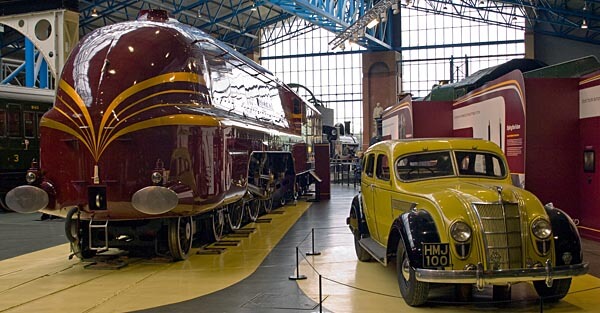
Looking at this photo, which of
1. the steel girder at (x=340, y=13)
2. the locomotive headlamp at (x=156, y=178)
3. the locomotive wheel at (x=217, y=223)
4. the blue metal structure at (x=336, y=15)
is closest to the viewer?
the locomotive headlamp at (x=156, y=178)

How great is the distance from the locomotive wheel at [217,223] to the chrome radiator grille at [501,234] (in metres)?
6.05

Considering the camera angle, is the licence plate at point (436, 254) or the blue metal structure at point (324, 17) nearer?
the licence plate at point (436, 254)

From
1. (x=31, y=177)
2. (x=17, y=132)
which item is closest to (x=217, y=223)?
(x=31, y=177)

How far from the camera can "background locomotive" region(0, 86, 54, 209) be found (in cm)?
1783

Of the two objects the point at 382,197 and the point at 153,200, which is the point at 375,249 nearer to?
the point at 382,197

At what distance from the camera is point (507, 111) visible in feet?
38.1

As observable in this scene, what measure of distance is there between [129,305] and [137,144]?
2.59 m

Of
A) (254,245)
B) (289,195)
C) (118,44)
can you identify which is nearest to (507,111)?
(254,245)

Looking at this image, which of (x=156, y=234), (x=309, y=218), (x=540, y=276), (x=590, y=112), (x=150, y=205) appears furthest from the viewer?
(x=309, y=218)

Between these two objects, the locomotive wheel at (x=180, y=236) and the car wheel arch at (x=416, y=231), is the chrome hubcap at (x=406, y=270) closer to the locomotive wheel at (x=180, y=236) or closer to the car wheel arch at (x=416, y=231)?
the car wheel arch at (x=416, y=231)

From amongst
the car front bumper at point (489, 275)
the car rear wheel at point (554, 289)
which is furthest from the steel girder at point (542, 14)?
the car front bumper at point (489, 275)

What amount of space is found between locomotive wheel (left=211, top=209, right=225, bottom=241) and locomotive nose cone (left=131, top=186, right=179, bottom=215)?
3.06m

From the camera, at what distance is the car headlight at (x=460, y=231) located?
6.16 metres

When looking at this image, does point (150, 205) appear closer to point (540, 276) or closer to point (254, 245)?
point (254, 245)
